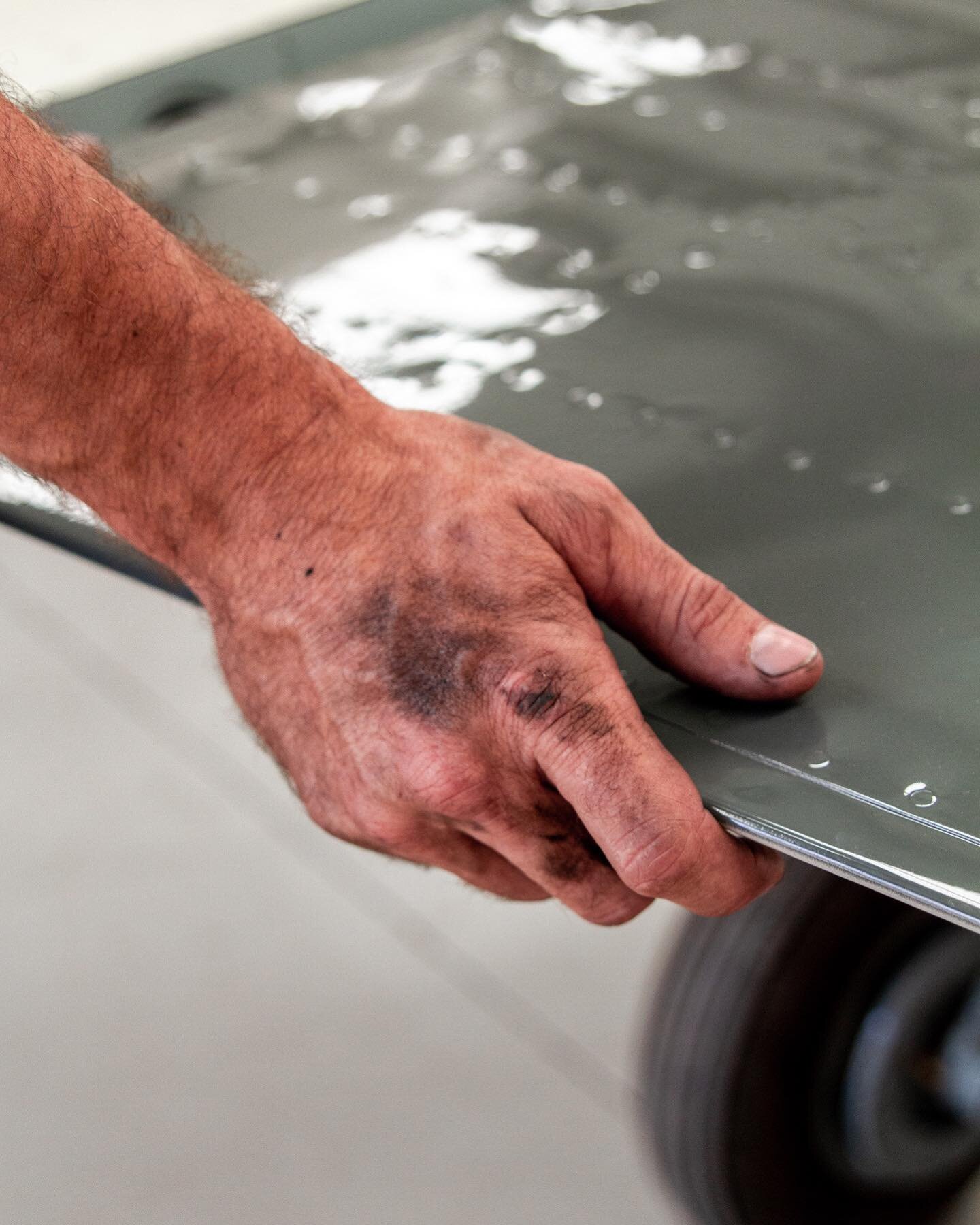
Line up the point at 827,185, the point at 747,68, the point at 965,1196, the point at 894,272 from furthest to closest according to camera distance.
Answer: the point at 965,1196, the point at 747,68, the point at 827,185, the point at 894,272

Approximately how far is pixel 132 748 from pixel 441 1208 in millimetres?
990

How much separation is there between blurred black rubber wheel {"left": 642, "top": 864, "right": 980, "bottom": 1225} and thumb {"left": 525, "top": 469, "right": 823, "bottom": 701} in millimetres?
578

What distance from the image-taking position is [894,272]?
3.37ft

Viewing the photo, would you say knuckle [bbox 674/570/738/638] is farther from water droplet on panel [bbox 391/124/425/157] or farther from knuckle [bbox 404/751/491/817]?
water droplet on panel [bbox 391/124/425/157]

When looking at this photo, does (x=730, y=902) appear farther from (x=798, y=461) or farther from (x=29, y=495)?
(x=29, y=495)

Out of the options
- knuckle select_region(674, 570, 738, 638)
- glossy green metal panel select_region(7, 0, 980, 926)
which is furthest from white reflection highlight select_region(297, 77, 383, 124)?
knuckle select_region(674, 570, 738, 638)

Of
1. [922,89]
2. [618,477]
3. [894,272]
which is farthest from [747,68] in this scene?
[618,477]

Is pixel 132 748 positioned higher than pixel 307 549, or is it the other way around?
pixel 307 549

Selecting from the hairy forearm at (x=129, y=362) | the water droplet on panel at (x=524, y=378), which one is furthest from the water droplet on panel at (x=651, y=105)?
the hairy forearm at (x=129, y=362)

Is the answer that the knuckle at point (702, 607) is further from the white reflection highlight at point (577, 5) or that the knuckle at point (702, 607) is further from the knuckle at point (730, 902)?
the white reflection highlight at point (577, 5)

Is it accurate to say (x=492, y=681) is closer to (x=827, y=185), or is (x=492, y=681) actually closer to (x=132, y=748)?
(x=827, y=185)

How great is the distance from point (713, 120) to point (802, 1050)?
3.24ft

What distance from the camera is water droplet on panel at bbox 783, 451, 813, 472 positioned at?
873mm

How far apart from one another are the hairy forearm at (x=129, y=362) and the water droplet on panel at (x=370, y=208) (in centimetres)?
50
